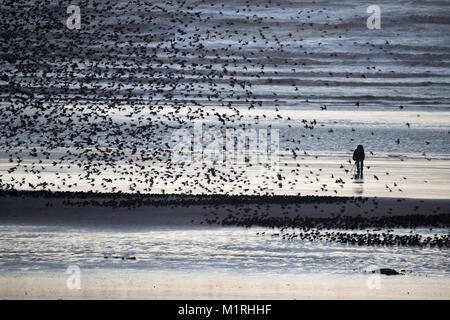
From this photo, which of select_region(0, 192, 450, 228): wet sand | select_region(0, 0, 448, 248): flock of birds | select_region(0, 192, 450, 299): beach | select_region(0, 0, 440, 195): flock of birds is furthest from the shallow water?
select_region(0, 0, 440, 195): flock of birds

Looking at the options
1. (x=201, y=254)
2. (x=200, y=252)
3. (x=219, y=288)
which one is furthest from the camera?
(x=200, y=252)

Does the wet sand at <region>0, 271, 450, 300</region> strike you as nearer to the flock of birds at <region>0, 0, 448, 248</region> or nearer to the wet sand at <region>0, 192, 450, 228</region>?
the flock of birds at <region>0, 0, 448, 248</region>

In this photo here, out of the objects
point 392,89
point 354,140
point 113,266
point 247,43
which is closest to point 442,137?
point 354,140

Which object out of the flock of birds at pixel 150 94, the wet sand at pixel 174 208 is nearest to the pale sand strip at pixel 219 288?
the flock of birds at pixel 150 94

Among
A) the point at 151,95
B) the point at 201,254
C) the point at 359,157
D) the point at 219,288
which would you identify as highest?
the point at 151,95

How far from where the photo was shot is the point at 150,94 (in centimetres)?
4416

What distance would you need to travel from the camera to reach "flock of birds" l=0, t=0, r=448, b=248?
76.9 ft

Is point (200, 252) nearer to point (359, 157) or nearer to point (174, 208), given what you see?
point (174, 208)

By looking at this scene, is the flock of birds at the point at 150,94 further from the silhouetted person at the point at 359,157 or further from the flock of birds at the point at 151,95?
the silhouetted person at the point at 359,157

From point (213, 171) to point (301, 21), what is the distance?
34549 millimetres

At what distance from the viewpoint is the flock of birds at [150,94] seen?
23438mm

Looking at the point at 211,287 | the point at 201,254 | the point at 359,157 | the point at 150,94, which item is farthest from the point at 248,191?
the point at 150,94

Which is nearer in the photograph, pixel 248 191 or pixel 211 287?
pixel 211 287
